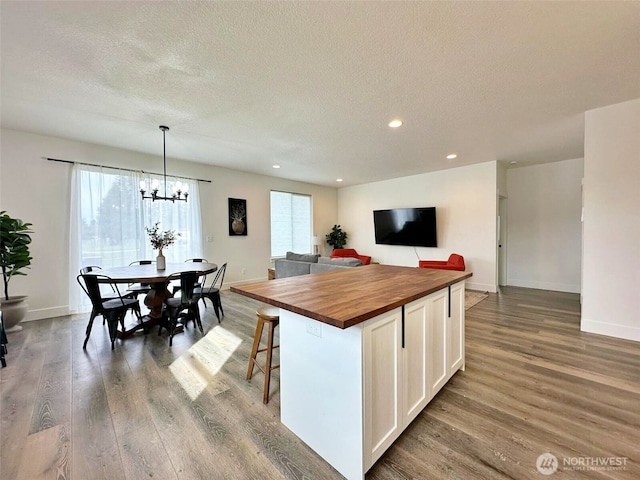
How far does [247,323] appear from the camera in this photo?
3713mm

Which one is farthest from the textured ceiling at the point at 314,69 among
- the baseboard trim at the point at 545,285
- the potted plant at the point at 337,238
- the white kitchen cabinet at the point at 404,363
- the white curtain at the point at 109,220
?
the potted plant at the point at 337,238

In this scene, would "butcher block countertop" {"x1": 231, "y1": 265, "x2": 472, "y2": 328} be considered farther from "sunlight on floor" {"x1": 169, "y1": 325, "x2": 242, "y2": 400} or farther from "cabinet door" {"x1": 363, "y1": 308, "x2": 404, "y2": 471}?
"sunlight on floor" {"x1": 169, "y1": 325, "x2": 242, "y2": 400}

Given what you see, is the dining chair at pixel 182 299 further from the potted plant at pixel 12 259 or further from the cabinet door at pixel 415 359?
the cabinet door at pixel 415 359

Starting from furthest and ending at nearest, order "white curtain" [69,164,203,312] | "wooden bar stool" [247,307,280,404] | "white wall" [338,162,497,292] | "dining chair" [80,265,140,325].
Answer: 1. "white wall" [338,162,497,292]
2. "white curtain" [69,164,203,312]
3. "dining chair" [80,265,140,325]
4. "wooden bar stool" [247,307,280,404]

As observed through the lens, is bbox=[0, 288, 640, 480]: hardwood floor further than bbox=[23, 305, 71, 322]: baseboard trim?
No

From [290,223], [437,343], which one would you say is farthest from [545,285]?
[290,223]

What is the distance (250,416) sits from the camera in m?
1.84

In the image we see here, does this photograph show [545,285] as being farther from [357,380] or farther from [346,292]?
[357,380]

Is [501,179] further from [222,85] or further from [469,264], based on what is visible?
[222,85]

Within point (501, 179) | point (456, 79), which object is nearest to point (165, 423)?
point (456, 79)

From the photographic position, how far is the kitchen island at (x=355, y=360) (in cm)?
130

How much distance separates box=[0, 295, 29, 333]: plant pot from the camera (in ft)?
11.0

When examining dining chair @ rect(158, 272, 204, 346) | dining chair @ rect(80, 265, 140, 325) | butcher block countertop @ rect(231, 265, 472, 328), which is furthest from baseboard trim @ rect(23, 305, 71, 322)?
butcher block countertop @ rect(231, 265, 472, 328)

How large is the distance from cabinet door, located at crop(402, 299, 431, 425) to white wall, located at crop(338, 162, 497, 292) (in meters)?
4.57
